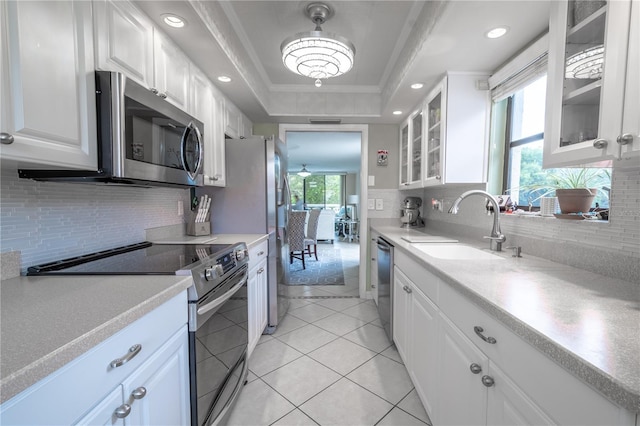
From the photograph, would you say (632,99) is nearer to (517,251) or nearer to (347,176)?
(517,251)

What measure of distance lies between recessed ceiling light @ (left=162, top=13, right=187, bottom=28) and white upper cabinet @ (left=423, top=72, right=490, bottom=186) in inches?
68.0

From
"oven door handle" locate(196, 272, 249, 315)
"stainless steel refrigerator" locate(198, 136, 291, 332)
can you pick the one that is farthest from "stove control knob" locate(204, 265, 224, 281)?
"stainless steel refrigerator" locate(198, 136, 291, 332)

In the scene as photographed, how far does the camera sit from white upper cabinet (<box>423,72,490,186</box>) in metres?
1.98

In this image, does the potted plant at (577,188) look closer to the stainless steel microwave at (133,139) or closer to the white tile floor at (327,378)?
the white tile floor at (327,378)

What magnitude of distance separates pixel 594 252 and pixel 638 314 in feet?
1.71

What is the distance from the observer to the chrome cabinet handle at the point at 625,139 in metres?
0.77

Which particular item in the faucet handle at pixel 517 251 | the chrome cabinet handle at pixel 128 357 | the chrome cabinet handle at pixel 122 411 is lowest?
the chrome cabinet handle at pixel 122 411

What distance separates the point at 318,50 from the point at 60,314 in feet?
5.57

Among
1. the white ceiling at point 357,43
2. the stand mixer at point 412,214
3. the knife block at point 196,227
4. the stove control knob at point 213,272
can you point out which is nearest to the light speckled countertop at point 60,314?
the stove control knob at point 213,272

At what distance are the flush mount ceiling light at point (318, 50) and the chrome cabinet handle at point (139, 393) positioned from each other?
177cm

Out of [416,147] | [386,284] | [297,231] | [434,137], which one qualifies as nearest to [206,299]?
[386,284]

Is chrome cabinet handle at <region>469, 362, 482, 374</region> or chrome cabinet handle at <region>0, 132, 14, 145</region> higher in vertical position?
chrome cabinet handle at <region>0, 132, 14, 145</region>

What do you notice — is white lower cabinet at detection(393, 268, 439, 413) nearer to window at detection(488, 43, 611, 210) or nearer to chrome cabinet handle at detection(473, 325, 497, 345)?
chrome cabinet handle at detection(473, 325, 497, 345)

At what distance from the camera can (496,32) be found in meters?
1.50
